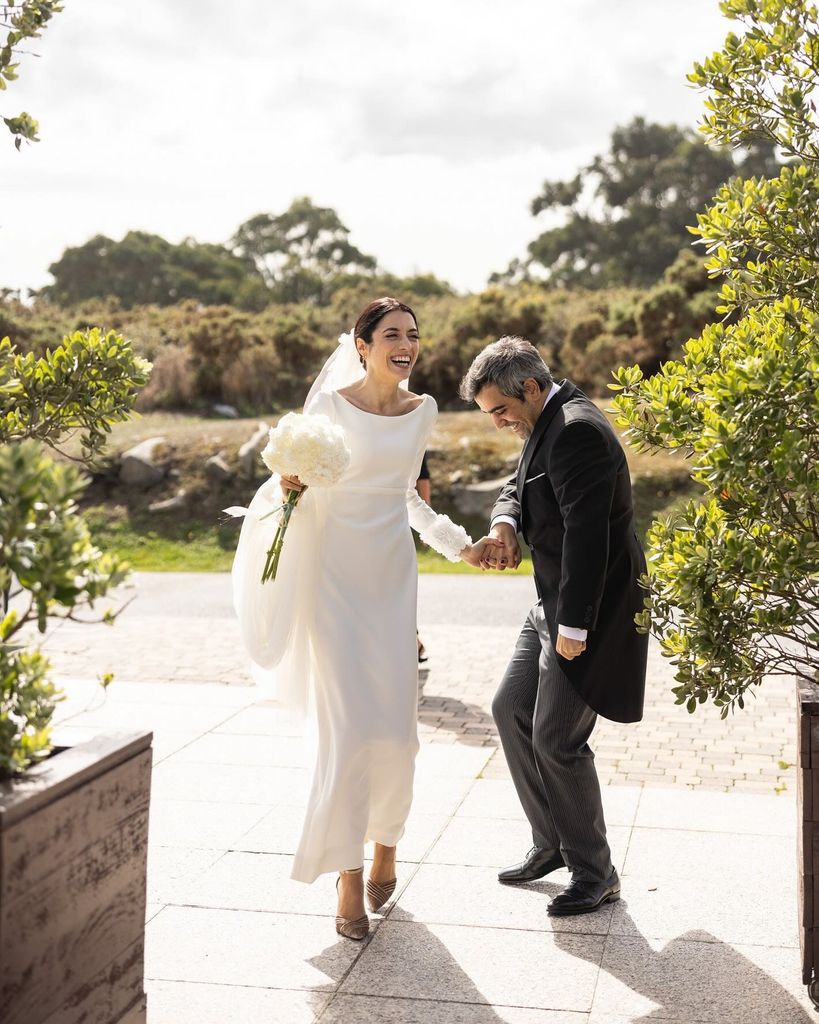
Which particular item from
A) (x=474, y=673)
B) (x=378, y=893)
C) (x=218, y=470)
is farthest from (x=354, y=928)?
(x=218, y=470)

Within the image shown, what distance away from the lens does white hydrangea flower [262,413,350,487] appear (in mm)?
4395

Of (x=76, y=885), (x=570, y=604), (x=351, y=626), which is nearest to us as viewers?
(x=76, y=885)

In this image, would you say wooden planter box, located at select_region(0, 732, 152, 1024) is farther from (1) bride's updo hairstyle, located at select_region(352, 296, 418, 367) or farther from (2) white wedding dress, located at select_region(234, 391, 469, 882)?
(1) bride's updo hairstyle, located at select_region(352, 296, 418, 367)

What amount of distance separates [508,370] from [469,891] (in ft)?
7.05

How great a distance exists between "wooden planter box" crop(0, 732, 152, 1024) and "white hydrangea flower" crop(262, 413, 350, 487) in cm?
146

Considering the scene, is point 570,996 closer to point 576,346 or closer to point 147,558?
point 147,558

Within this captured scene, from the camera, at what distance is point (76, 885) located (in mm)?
2875

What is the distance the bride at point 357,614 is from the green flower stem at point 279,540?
0.16 feet

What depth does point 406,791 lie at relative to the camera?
15.2 feet

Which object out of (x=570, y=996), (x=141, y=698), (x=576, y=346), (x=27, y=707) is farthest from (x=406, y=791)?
(x=576, y=346)

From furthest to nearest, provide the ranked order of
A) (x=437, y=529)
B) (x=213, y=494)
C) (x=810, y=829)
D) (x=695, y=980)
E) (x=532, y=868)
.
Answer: (x=213, y=494), (x=437, y=529), (x=532, y=868), (x=695, y=980), (x=810, y=829)

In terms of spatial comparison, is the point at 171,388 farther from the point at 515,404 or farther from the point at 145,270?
the point at 145,270

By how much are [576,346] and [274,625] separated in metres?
21.5

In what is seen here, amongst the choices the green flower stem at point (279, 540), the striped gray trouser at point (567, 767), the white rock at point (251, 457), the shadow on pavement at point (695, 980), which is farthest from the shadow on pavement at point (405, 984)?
the white rock at point (251, 457)
